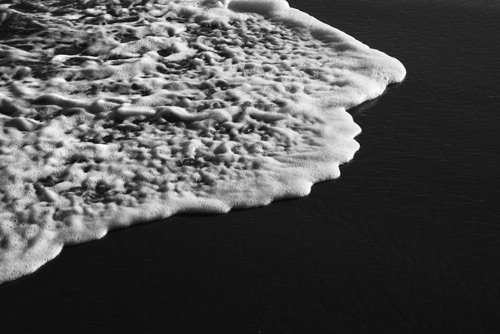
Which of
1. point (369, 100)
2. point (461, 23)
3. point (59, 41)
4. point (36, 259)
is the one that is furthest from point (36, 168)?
point (461, 23)

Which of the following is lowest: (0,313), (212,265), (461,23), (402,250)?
(0,313)

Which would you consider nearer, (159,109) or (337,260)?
(337,260)

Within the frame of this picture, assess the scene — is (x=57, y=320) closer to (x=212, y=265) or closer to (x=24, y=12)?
(x=212, y=265)

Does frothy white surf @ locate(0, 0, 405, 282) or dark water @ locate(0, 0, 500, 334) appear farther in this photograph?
frothy white surf @ locate(0, 0, 405, 282)

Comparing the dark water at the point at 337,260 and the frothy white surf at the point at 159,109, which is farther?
the frothy white surf at the point at 159,109
